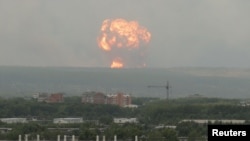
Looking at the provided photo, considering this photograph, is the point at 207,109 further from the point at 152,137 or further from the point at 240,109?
the point at 152,137

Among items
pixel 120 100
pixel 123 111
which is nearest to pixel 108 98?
pixel 120 100

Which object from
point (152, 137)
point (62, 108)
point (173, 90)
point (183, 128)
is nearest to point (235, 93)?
point (173, 90)

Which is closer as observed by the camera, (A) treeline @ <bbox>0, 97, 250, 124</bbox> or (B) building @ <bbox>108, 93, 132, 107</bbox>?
(A) treeline @ <bbox>0, 97, 250, 124</bbox>

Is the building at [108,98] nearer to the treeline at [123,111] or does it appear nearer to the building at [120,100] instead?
the building at [120,100]

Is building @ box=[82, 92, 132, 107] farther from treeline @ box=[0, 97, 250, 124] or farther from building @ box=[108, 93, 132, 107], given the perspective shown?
treeline @ box=[0, 97, 250, 124]

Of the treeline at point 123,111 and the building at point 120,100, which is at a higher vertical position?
the building at point 120,100

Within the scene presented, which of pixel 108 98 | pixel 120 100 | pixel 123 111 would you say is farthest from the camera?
pixel 108 98

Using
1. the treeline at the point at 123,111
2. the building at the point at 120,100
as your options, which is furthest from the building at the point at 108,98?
the treeline at the point at 123,111

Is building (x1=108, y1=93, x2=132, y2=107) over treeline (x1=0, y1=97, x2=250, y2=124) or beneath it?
over

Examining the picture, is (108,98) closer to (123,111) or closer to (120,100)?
(120,100)

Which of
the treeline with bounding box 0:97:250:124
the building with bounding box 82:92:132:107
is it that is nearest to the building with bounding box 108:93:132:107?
the building with bounding box 82:92:132:107

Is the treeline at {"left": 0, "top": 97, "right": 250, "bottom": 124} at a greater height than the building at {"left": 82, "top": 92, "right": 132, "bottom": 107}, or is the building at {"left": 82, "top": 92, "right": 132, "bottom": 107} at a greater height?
the building at {"left": 82, "top": 92, "right": 132, "bottom": 107}
